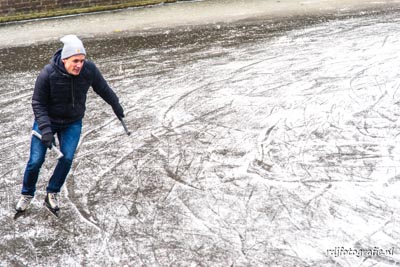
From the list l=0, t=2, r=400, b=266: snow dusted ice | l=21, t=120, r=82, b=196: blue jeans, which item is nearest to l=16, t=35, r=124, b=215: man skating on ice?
l=21, t=120, r=82, b=196: blue jeans

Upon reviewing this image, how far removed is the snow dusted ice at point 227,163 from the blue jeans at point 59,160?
288 mm

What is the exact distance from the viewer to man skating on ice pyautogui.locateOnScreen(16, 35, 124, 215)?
5.97 metres

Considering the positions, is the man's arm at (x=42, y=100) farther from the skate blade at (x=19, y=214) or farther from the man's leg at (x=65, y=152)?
the skate blade at (x=19, y=214)

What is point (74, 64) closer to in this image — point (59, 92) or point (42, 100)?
point (59, 92)

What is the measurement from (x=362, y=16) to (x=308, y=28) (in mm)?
1603

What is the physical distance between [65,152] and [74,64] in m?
0.91

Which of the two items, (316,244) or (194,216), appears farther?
(194,216)

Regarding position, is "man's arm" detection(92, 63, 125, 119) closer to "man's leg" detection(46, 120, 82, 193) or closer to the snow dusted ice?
"man's leg" detection(46, 120, 82, 193)

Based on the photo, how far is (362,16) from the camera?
1426cm

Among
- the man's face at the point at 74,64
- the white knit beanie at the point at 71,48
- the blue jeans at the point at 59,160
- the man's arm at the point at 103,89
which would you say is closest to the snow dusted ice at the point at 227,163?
the blue jeans at the point at 59,160

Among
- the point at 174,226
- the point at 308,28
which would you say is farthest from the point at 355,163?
the point at 308,28

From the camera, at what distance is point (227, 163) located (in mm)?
7422

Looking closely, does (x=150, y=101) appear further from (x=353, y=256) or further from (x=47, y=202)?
(x=353, y=256)

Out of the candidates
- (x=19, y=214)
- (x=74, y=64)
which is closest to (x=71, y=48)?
(x=74, y=64)
